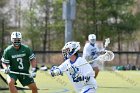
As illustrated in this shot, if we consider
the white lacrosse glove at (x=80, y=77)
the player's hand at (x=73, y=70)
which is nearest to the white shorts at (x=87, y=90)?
the white lacrosse glove at (x=80, y=77)

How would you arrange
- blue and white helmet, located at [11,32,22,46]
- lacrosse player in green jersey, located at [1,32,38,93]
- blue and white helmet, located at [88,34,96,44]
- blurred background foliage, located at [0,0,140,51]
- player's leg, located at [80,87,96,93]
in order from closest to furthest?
1. player's leg, located at [80,87,96,93]
2. blue and white helmet, located at [11,32,22,46]
3. lacrosse player in green jersey, located at [1,32,38,93]
4. blue and white helmet, located at [88,34,96,44]
5. blurred background foliage, located at [0,0,140,51]

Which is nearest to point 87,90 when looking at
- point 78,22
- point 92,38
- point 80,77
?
point 80,77

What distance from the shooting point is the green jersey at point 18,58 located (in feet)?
37.1

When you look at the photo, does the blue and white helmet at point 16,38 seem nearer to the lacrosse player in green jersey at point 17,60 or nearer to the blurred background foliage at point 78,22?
the lacrosse player in green jersey at point 17,60

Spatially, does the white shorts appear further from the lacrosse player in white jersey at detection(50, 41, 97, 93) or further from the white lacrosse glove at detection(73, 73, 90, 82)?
the white lacrosse glove at detection(73, 73, 90, 82)

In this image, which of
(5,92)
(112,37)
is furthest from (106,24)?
(5,92)

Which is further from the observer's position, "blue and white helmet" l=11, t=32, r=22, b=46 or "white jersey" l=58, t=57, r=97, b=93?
"blue and white helmet" l=11, t=32, r=22, b=46

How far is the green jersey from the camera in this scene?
11.3 m

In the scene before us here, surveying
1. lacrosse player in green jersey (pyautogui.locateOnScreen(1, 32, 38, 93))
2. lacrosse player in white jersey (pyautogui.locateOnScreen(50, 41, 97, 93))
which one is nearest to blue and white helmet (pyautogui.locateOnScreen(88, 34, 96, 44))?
lacrosse player in green jersey (pyautogui.locateOnScreen(1, 32, 38, 93))

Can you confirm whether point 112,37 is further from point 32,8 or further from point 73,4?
point 73,4

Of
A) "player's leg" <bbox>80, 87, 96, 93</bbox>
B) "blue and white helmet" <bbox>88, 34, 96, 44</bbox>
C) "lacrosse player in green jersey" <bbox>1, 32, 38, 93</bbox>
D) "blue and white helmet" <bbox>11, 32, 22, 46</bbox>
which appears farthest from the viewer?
"blue and white helmet" <bbox>88, 34, 96, 44</bbox>

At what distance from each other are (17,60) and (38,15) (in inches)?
1319

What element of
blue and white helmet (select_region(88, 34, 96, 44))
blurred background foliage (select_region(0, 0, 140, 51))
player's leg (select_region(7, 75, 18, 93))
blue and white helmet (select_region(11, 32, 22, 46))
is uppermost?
blue and white helmet (select_region(11, 32, 22, 46))

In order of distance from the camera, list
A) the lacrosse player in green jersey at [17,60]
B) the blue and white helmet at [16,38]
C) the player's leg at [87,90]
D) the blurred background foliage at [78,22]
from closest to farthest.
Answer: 1. the player's leg at [87,90]
2. the blue and white helmet at [16,38]
3. the lacrosse player in green jersey at [17,60]
4. the blurred background foliage at [78,22]
